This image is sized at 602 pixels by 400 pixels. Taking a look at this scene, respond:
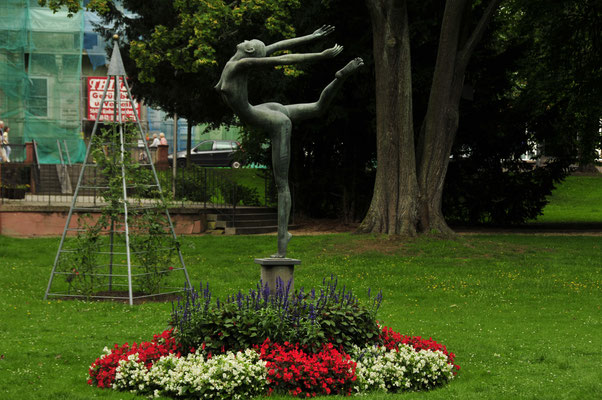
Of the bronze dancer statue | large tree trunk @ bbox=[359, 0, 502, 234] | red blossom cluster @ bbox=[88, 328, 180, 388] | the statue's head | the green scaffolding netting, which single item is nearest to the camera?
red blossom cluster @ bbox=[88, 328, 180, 388]

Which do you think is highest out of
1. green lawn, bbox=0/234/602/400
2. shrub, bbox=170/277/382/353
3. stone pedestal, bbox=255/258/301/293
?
stone pedestal, bbox=255/258/301/293

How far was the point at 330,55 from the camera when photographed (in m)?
8.98

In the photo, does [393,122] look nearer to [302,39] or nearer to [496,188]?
[496,188]

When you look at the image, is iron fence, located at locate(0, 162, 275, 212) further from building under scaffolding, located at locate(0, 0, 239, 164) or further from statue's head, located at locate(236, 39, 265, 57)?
statue's head, located at locate(236, 39, 265, 57)

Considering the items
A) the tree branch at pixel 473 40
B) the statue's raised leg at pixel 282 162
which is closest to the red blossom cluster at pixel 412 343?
the statue's raised leg at pixel 282 162

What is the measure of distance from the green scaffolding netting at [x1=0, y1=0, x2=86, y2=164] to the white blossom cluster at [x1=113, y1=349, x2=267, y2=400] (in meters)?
29.9

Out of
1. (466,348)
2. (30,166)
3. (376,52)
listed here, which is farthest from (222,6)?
(466,348)

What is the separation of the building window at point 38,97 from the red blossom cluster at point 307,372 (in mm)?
34233

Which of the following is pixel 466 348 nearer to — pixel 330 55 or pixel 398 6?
pixel 330 55

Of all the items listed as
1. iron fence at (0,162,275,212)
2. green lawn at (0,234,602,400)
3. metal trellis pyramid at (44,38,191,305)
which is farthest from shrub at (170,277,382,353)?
iron fence at (0,162,275,212)

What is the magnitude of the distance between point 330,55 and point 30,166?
22.0m

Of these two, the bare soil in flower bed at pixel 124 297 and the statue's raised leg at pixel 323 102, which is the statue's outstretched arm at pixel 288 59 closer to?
the statue's raised leg at pixel 323 102

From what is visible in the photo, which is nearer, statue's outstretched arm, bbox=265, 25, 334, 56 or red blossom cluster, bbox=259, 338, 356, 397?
red blossom cluster, bbox=259, 338, 356, 397

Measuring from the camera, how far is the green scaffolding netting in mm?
37281
